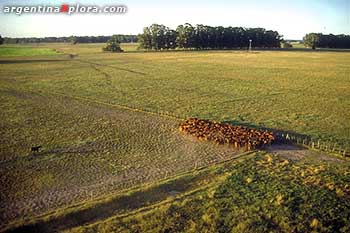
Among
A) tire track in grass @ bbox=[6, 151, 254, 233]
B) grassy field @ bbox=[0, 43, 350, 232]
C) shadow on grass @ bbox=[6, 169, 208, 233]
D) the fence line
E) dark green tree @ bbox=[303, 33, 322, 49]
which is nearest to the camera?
shadow on grass @ bbox=[6, 169, 208, 233]

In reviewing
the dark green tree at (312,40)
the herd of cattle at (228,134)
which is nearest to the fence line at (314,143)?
the herd of cattle at (228,134)

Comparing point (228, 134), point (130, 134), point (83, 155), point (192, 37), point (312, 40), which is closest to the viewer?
point (83, 155)

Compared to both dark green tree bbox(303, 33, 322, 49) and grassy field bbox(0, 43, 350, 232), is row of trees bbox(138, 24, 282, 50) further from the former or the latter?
grassy field bbox(0, 43, 350, 232)

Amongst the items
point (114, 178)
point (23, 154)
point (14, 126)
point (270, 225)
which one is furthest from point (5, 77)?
point (270, 225)

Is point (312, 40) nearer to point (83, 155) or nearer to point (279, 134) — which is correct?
point (279, 134)

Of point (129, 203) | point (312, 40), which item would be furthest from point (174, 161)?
point (312, 40)

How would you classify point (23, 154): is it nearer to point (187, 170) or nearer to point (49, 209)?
point (49, 209)

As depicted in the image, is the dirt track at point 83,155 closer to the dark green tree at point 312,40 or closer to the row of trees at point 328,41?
the dark green tree at point 312,40

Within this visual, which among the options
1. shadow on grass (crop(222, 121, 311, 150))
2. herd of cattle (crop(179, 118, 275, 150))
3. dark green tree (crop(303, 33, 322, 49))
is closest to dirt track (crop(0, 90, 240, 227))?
herd of cattle (crop(179, 118, 275, 150))

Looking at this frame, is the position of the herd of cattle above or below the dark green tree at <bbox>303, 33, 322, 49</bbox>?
below

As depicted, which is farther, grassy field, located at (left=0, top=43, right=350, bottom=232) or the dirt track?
the dirt track
